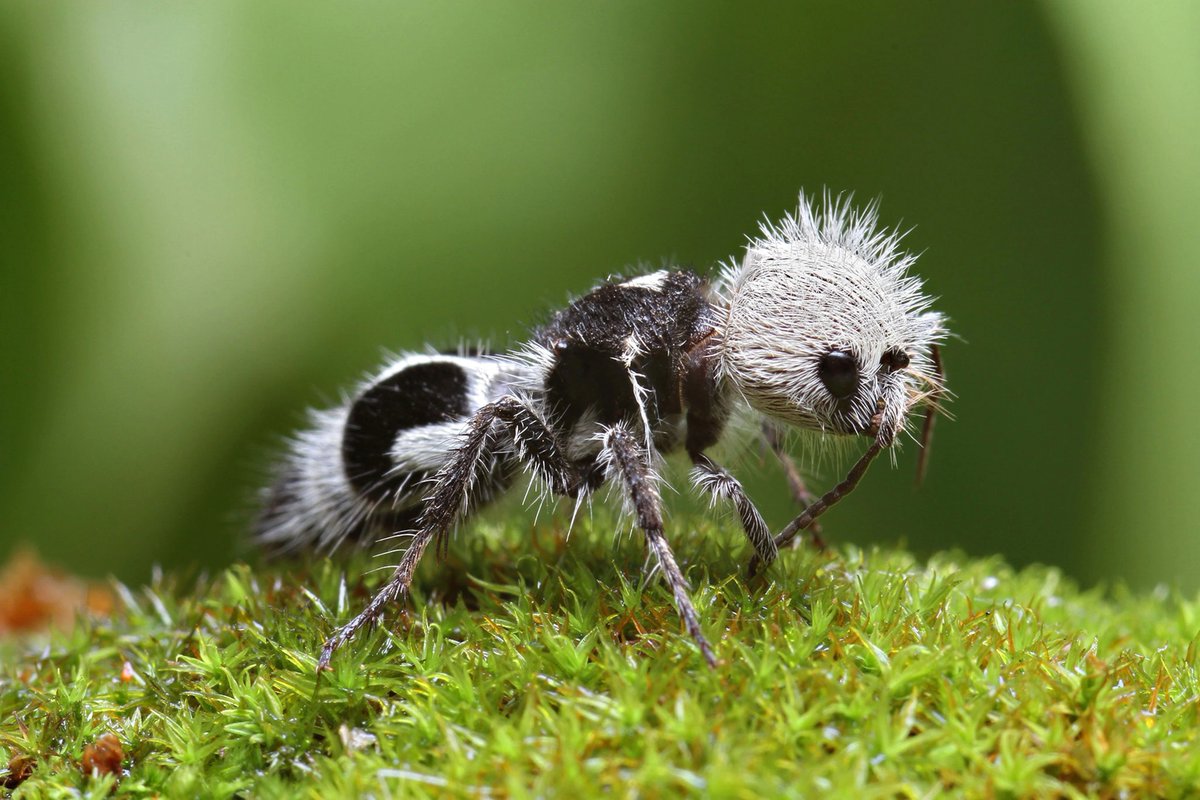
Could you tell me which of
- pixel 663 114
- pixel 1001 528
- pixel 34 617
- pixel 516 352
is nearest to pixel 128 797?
pixel 516 352

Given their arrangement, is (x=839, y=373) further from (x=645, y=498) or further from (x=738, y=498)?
(x=645, y=498)

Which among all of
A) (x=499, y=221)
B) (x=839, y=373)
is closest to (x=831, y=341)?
(x=839, y=373)

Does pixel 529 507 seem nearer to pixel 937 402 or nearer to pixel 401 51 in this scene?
pixel 937 402

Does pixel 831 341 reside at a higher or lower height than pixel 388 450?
higher

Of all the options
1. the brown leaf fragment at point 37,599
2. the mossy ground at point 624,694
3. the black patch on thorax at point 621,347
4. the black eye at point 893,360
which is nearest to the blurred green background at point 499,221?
the brown leaf fragment at point 37,599

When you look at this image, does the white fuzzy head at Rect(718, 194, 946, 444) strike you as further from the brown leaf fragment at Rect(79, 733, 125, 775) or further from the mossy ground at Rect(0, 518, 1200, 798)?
the brown leaf fragment at Rect(79, 733, 125, 775)

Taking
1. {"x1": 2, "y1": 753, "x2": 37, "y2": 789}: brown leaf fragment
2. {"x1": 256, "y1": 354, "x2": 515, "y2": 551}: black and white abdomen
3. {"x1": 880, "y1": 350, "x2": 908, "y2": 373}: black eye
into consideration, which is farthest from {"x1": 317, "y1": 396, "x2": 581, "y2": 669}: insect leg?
{"x1": 880, "y1": 350, "x2": 908, "y2": 373}: black eye
